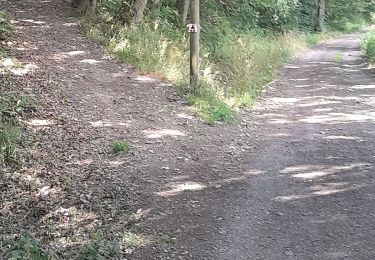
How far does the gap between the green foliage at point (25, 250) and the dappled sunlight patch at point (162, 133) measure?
3.41m

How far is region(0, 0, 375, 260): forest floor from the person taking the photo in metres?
4.89

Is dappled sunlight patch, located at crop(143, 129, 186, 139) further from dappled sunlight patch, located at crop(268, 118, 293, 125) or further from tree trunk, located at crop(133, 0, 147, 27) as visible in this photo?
tree trunk, located at crop(133, 0, 147, 27)

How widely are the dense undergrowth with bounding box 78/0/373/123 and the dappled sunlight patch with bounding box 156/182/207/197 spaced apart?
2.76 metres

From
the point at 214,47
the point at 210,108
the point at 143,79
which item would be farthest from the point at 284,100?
the point at 214,47

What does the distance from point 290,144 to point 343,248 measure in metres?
3.48

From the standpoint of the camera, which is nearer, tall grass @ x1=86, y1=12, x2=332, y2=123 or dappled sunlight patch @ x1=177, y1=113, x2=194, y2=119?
dappled sunlight patch @ x1=177, y1=113, x2=194, y2=119

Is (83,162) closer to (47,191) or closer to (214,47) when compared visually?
(47,191)

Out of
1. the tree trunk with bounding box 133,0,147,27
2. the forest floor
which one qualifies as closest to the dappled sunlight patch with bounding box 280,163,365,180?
Result: the forest floor

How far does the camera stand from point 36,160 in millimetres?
5996

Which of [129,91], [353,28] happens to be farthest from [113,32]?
[353,28]

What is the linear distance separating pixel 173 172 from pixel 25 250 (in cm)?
265

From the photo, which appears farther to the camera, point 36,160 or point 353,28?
point 353,28

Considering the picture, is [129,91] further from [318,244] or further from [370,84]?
[370,84]

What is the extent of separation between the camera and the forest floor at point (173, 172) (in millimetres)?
4895
